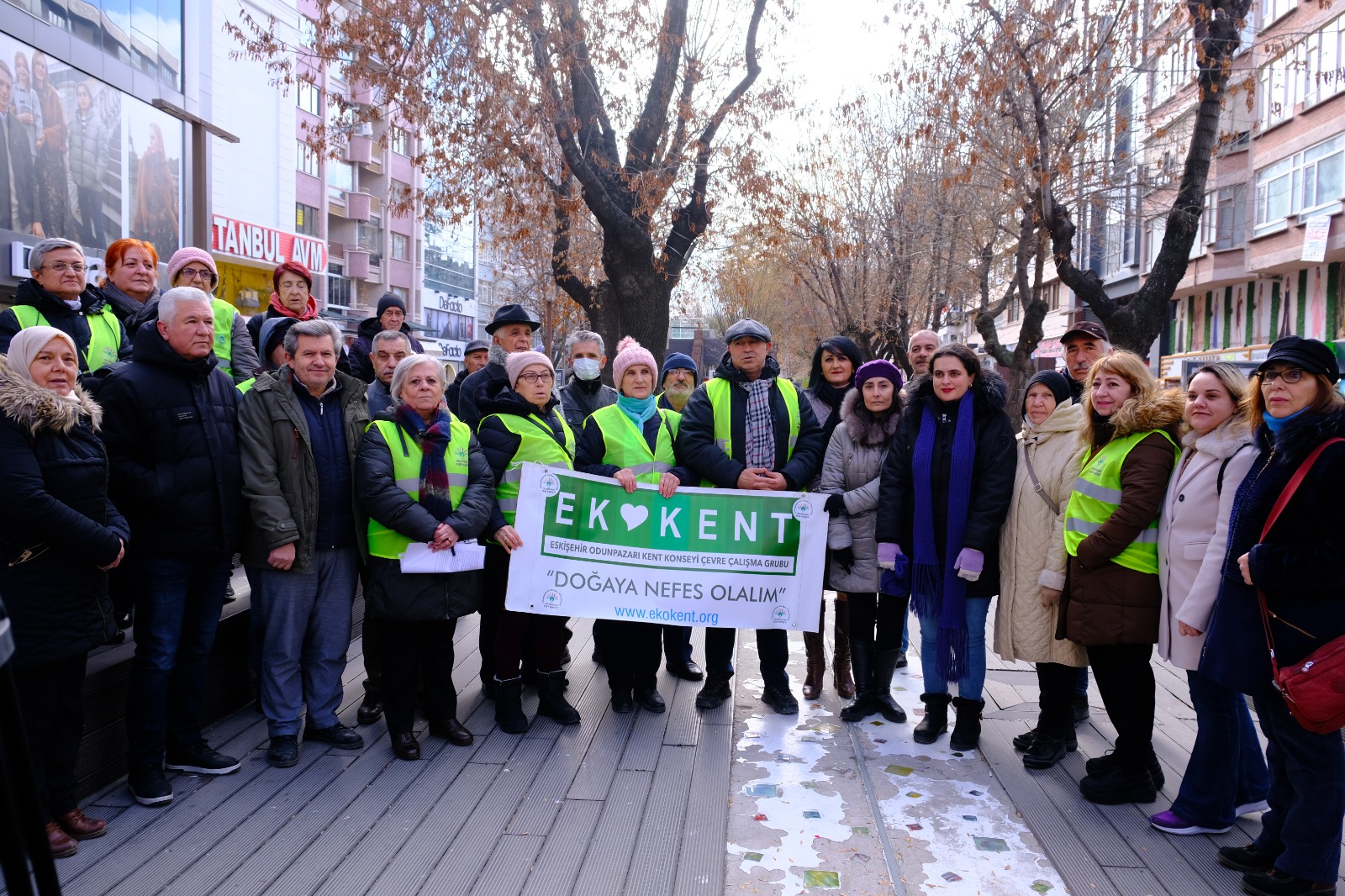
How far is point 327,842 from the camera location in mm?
3930

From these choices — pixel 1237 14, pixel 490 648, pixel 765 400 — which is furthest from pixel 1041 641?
pixel 1237 14

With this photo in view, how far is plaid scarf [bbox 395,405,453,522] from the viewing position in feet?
15.9

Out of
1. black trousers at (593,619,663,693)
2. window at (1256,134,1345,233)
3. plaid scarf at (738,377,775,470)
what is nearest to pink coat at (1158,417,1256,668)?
plaid scarf at (738,377,775,470)

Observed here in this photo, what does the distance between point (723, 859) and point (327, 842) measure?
1.55m

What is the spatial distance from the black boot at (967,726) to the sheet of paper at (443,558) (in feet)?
8.42

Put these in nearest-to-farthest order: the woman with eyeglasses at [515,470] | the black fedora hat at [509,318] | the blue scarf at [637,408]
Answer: the woman with eyeglasses at [515,470] → the blue scarf at [637,408] → the black fedora hat at [509,318]

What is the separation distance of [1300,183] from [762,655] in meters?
26.2

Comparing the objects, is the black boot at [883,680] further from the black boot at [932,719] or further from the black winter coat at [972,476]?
the black winter coat at [972,476]

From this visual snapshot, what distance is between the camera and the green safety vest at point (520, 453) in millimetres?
5344

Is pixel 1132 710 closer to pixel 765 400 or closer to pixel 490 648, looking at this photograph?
pixel 765 400

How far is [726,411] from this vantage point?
18.5ft

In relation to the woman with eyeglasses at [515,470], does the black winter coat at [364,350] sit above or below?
above

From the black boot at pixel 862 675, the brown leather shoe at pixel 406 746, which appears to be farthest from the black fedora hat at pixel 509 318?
the black boot at pixel 862 675

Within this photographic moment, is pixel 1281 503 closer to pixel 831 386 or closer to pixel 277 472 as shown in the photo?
pixel 831 386
